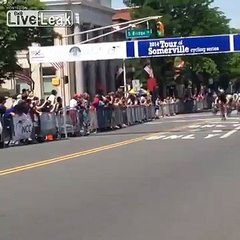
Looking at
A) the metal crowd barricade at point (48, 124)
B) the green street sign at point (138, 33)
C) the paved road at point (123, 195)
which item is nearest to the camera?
the paved road at point (123, 195)

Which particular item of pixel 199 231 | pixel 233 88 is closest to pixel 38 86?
pixel 199 231

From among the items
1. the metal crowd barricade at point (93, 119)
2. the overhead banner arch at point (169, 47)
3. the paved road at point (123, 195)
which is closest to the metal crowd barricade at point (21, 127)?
the paved road at point (123, 195)

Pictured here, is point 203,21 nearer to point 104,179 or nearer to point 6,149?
point 6,149

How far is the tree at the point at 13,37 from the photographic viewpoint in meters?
57.4

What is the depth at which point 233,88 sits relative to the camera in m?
151

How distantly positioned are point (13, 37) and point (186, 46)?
486 inches

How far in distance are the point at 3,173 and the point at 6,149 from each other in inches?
387

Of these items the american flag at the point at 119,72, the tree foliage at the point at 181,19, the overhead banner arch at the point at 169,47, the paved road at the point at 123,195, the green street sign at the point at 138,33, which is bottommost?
the paved road at the point at 123,195

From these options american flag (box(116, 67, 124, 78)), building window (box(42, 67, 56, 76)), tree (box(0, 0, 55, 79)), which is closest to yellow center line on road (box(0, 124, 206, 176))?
tree (box(0, 0, 55, 79))

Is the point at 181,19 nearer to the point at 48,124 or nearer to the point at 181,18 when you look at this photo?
the point at 181,18

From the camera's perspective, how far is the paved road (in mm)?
10302

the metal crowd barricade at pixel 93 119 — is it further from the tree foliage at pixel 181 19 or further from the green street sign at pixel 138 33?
the tree foliage at pixel 181 19

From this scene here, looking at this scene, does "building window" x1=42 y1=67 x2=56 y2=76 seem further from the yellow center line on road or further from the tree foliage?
the yellow center line on road

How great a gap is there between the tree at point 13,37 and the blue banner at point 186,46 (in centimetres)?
1003
